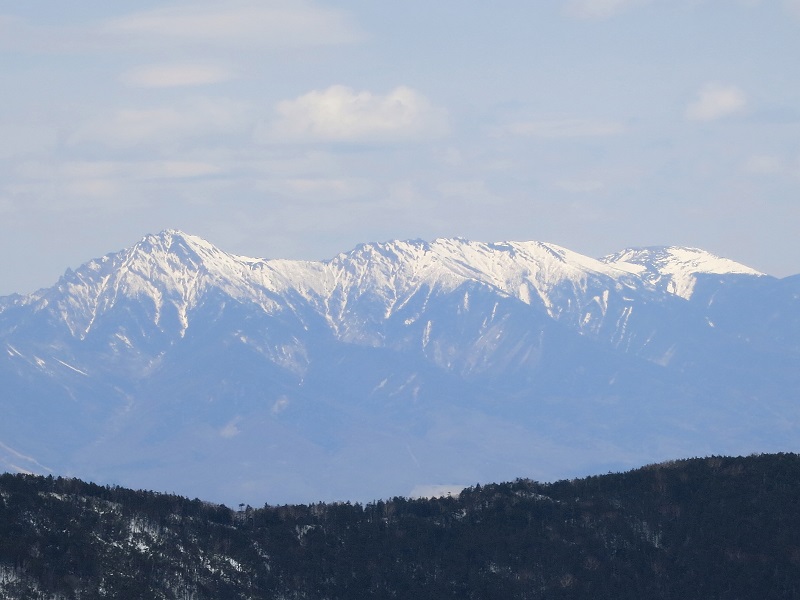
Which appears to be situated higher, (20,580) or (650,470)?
(650,470)

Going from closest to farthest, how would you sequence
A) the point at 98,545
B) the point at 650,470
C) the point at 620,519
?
1. the point at 98,545
2. the point at 620,519
3. the point at 650,470

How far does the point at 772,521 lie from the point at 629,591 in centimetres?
1775

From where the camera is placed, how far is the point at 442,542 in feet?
509

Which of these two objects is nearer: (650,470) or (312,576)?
(312,576)

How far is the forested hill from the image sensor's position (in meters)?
138

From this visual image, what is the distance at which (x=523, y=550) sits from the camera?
504 feet

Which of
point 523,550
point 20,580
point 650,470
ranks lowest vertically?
point 20,580

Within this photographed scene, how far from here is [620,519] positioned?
15812 centimetres

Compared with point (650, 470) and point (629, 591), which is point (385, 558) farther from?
point (650, 470)

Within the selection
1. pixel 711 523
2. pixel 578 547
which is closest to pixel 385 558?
pixel 578 547

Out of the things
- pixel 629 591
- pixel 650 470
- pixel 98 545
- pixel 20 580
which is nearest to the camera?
pixel 20 580

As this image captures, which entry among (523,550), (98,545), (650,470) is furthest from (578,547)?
(98,545)

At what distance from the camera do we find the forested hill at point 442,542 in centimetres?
13788

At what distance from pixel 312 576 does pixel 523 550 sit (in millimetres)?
21363
